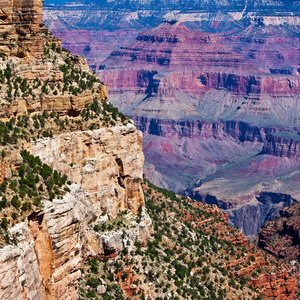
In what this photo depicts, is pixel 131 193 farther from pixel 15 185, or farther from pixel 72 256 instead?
pixel 15 185

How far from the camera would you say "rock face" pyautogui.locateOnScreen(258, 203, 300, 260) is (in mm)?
86312

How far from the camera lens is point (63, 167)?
37.3 meters

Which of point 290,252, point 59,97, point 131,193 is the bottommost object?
point 290,252

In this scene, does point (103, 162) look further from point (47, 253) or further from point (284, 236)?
point (284, 236)

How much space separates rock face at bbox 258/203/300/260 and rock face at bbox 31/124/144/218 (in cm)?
4636

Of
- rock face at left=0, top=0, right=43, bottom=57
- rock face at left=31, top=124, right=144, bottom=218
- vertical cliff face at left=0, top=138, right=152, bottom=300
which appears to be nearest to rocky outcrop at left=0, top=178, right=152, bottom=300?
vertical cliff face at left=0, top=138, right=152, bottom=300

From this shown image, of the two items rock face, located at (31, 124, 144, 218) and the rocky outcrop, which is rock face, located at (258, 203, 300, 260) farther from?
the rocky outcrop

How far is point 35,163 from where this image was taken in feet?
112

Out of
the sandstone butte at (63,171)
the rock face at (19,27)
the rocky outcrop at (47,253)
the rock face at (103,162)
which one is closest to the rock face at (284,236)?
the sandstone butte at (63,171)

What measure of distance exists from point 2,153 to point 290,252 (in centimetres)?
6119

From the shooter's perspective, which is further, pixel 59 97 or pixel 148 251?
pixel 148 251

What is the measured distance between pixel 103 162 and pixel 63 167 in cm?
356

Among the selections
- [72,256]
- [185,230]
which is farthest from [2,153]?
[185,230]

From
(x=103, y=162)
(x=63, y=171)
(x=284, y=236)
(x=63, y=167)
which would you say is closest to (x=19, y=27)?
(x=63, y=167)
